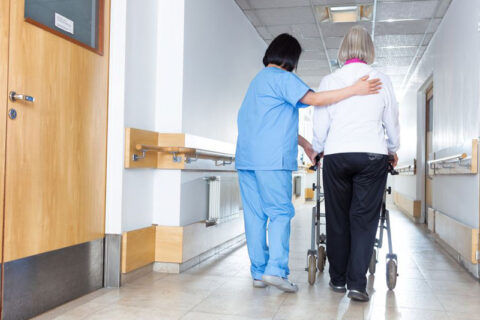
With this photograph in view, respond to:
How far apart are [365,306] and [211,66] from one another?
2.45 meters

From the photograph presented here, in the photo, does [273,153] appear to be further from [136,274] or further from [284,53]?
[136,274]

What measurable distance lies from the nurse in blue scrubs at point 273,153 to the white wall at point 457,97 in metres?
1.57

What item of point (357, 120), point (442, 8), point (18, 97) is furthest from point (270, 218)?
point (442, 8)

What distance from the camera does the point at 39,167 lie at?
2.22 metres

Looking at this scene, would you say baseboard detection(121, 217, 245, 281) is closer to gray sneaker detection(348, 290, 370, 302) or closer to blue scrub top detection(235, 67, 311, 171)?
blue scrub top detection(235, 67, 311, 171)

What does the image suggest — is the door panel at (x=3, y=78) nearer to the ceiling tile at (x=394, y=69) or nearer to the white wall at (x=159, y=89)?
the white wall at (x=159, y=89)

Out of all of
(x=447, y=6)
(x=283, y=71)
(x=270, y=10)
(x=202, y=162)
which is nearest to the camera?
(x=283, y=71)

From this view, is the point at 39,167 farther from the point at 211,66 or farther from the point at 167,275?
the point at 211,66

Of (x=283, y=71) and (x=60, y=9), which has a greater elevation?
(x=60, y=9)

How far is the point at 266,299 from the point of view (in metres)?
2.62

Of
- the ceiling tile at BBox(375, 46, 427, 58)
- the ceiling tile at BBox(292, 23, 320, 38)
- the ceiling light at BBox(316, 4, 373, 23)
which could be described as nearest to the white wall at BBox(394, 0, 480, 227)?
the ceiling tile at BBox(375, 46, 427, 58)

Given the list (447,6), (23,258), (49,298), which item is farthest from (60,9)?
(447,6)

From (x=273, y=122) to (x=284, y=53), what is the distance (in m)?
0.44

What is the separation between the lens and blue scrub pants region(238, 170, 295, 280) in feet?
9.07
